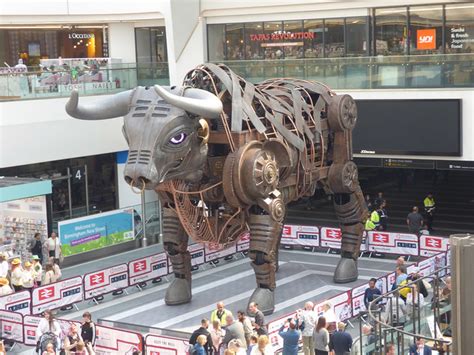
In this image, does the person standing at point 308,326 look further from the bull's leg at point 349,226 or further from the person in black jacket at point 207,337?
the bull's leg at point 349,226

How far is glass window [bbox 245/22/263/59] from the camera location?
30656mm

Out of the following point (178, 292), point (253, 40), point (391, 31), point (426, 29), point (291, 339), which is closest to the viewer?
point (291, 339)

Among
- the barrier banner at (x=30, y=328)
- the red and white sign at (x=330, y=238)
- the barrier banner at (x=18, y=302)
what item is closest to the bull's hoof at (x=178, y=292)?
the barrier banner at (x=18, y=302)

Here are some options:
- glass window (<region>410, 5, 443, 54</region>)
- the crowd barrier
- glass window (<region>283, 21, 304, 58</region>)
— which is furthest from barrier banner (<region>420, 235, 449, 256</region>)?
glass window (<region>283, 21, 304, 58</region>)

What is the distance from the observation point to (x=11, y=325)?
18188 mm

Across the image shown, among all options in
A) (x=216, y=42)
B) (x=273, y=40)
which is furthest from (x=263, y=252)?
(x=216, y=42)

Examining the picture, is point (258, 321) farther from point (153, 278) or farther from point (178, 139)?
point (153, 278)

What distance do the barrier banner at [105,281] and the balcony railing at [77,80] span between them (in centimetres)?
786

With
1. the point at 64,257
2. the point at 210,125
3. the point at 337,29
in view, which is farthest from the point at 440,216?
the point at 210,125

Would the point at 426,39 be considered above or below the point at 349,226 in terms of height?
above

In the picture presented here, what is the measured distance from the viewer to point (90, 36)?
36531mm

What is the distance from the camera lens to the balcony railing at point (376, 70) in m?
25.1

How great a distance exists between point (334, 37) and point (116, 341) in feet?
50.7

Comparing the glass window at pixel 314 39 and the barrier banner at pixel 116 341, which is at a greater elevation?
the glass window at pixel 314 39
